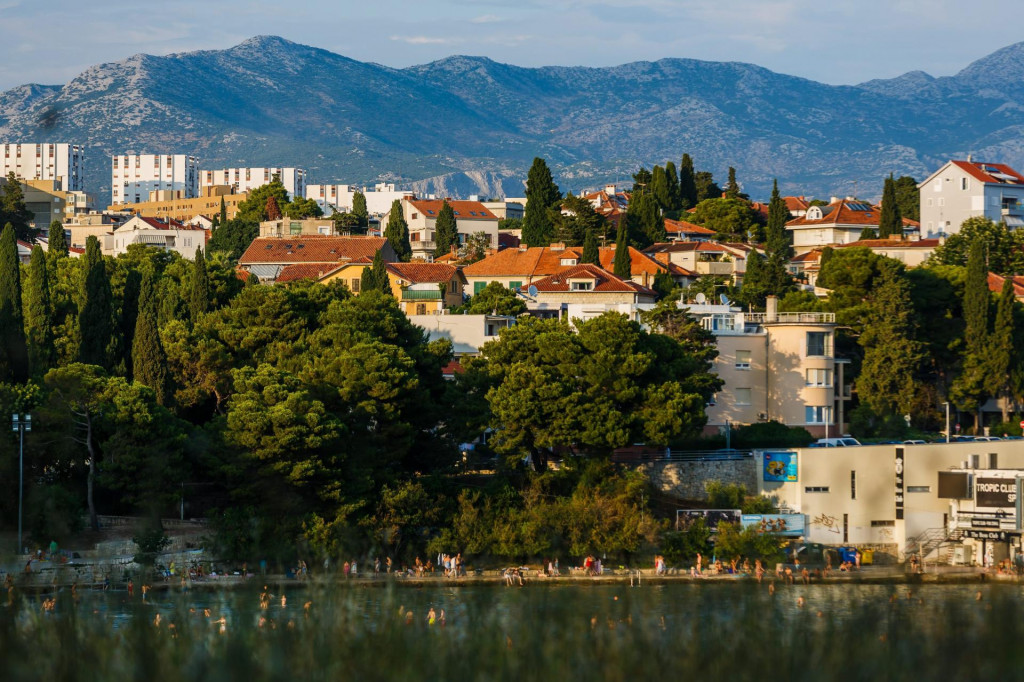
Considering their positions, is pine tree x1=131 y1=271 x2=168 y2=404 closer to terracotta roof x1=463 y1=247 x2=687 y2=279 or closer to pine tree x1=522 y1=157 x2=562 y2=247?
terracotta roof x1=463 y1=247 x2=687 y2=279

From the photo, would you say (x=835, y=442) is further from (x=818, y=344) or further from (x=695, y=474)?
(x=818, y=344)

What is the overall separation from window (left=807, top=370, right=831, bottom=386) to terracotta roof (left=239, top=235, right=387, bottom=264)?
30.0 m

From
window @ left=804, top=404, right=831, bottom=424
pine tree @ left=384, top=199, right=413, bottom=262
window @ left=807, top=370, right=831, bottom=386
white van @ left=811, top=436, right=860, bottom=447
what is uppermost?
pine tree @ left=384, top=199, right=413, bottom=262

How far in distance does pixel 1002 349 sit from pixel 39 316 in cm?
3516

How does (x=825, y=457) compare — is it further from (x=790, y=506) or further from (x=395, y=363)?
(x=395, y=363)

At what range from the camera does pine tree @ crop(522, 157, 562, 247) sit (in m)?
87.4

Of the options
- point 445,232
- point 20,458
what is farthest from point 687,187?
point 20,458

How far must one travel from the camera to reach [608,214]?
317 feet

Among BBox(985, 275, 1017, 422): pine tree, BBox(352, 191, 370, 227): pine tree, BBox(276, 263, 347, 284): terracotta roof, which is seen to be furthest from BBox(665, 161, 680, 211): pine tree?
BBox(985, 275, 1017, 422): pine tree

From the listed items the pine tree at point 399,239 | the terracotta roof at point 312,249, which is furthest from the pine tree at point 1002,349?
the pine tree at point 399,239

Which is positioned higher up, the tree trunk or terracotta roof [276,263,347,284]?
terracotta roof [276,263,347,284]

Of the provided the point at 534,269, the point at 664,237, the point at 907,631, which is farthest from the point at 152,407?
the point at 664,237

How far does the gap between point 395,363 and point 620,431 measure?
22.2 ft

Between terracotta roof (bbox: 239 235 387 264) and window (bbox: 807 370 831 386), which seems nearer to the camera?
window (bbox: 807 370 831 386)
